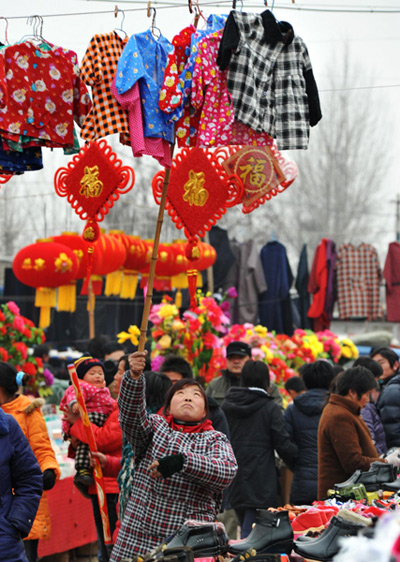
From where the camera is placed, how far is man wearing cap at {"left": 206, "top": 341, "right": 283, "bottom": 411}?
6.54 metres

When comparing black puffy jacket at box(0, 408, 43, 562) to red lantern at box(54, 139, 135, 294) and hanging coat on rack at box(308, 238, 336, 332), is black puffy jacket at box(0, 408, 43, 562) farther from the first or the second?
hanging coat on rack at box(308, 238, 336, 332)

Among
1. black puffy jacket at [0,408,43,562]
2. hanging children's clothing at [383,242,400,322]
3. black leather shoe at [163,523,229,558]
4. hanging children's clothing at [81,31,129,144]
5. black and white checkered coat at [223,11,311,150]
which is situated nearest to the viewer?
black leather shoe at [163,523,229,558]

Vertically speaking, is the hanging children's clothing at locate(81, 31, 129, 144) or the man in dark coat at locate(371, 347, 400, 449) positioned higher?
the hanging children's clothing at locate(81, 31, 129, 144)

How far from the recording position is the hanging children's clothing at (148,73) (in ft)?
13.9

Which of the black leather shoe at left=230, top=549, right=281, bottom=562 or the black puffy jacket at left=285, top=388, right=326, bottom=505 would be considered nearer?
the black leather shoe at left=230, top=549, right=281, bottom=562

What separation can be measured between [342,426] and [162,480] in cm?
153

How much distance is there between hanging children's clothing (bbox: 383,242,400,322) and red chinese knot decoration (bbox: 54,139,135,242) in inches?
337

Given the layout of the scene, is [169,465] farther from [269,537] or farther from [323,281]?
[323,281]

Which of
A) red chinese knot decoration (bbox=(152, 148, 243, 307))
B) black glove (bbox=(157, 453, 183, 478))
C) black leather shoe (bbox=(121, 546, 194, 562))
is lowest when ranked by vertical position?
black leather shoe (bbox=(121, 546, 194, 562))

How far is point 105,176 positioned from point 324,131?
20850mm

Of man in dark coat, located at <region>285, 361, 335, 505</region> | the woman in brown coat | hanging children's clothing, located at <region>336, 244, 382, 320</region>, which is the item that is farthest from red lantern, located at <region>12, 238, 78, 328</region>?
hanging children's clothing, located at <region>336, 244, 382, 320</region>

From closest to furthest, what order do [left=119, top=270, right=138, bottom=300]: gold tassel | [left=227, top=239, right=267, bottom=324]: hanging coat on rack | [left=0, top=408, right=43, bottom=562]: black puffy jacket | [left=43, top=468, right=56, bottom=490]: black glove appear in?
[left=0, top=408, right=43, bottom=562]: black puffy jacket, [left=43, top=468, right=56, bottom=490]: black glove, [left=119, top=270, right=138, bottom=300]: gold tassel, [left=227, top=239, right=267, bottom=324]: hanging coat on rack

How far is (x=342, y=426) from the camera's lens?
477 cm

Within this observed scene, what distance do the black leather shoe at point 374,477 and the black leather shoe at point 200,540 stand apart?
117cm
